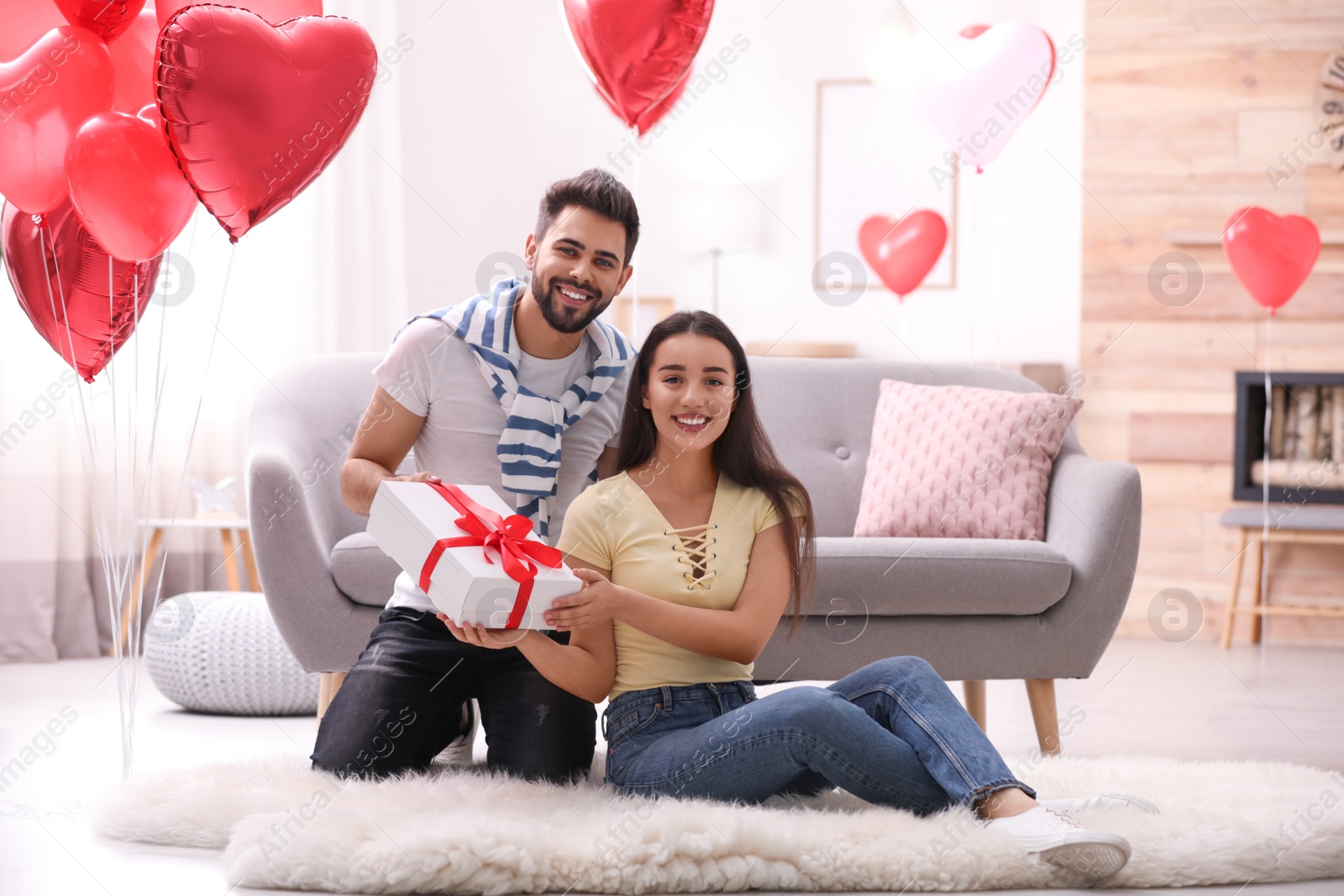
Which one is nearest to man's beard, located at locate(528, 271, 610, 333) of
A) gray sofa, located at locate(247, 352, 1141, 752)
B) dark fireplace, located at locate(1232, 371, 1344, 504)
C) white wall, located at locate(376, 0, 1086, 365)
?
gray sofa, located at locate(247, 352, 1141, 752)

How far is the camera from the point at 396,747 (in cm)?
179

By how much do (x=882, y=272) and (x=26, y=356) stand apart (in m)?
2.62

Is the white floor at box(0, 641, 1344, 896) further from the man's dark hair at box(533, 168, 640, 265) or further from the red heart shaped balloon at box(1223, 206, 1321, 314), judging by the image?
the red heart shaped balloon at box(1223, 206, 1321, 314)

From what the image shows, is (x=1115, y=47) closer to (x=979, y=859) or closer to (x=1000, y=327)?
(x=1000, y=327)

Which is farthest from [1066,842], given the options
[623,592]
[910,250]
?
[910,250]

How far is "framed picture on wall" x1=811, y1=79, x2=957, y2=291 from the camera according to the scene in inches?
186

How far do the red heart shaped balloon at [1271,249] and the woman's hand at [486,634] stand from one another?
109 inches

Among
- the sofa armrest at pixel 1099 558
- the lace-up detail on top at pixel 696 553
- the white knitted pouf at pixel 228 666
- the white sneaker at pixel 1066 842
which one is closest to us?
the white sneaker at pixel 1066 842

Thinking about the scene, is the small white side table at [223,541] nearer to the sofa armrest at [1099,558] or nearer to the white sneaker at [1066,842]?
the sofa armrest at [1099,558]

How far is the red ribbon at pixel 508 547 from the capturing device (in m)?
1.45

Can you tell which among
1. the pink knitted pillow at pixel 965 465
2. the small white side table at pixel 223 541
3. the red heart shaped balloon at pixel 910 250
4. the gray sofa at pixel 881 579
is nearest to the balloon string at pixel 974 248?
the red heart shaped balloon at pixel 910 250

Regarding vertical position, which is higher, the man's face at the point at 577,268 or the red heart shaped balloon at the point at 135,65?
the red heart shaped balloon at the point at 135,65

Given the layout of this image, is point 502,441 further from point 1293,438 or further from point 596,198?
point 1293,438

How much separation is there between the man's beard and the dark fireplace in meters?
3.19
